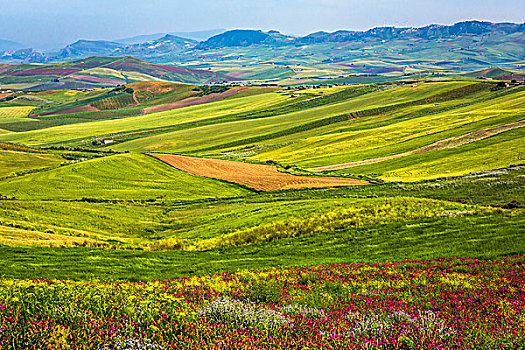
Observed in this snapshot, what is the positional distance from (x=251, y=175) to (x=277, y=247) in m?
48.0

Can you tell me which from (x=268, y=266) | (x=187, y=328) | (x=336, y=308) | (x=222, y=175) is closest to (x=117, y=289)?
(x=187, y=328)

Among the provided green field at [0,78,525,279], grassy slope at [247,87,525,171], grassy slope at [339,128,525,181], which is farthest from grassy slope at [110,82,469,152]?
grassy slope at [339,128,525,181]

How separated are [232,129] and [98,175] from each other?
8974 centimetres

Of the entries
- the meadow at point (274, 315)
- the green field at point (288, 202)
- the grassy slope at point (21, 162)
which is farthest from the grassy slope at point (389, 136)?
the meadow at point (274, 315)

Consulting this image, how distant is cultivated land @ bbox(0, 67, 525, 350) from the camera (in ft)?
33.3

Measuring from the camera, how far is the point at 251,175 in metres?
76.9

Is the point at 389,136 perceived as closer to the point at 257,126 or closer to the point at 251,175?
the point at 251,175

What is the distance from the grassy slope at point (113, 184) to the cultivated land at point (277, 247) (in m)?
0.42

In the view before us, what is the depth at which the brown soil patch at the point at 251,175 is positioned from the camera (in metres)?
67.9

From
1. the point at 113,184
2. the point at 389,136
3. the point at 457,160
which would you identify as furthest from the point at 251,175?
the point at 389,136

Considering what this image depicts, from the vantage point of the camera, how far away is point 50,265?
21391 millimetres

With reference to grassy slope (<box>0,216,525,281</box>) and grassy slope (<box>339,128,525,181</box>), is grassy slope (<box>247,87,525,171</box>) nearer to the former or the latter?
grassy slope (<box>339,128,525,181</box>)

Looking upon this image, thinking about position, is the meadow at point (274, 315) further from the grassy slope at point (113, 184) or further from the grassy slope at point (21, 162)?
the grassy slope at point (21, 162)

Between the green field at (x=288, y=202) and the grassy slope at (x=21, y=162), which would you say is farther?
the grassy slope at (x=21, y=162)
